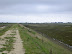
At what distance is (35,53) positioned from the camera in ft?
49.7

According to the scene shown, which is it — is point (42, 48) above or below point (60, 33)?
above

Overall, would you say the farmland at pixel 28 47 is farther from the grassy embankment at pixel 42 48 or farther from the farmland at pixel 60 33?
the farmland at pixel 60 33

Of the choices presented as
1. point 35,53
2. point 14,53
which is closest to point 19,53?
point 14,53

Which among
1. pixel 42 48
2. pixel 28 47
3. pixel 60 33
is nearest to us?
pixel 42 48

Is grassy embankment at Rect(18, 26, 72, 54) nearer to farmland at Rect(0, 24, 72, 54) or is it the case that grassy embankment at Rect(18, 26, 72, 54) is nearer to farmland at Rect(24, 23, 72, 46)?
farmland at Rect(0, 24, 72, 54)

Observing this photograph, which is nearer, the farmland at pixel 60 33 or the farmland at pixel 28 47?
the farmland at pixel 28 47

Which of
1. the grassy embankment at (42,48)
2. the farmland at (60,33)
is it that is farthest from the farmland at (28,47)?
the farmland at (60,33)

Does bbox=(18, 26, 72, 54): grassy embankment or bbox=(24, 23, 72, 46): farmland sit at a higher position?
bbox=(18, 26, 72, 54): grassy embankment

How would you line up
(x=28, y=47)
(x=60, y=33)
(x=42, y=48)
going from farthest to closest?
(x=60, y=33) → (x=28, y=47) → (x=42, y=48)

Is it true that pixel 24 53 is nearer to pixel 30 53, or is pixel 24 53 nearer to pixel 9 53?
pixel 30 53

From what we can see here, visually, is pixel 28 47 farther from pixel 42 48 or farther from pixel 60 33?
pixel 60 33

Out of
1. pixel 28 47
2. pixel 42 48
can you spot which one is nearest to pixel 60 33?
pixel 28 47

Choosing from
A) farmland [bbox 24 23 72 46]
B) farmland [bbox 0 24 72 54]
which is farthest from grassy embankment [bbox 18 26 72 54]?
farmland [bbox 24 23 72 46]

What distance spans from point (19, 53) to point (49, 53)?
3.39 metres
